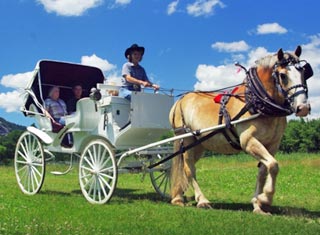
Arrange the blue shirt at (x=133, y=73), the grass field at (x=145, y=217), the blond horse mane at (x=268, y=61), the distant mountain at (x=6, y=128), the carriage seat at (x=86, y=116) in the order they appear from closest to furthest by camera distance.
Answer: the grass field at (x=145, y=217), the blond horse mane at (x=268, y=61), the blue shirt at (x=133, y=73), the carriage seat at (x=86, y=116), the distant mountain at (x=6, y=128)

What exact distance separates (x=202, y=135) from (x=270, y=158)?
1.57 metres

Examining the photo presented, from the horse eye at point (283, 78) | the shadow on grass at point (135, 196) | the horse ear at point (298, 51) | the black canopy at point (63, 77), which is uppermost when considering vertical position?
the black canopy at point (63, 77)

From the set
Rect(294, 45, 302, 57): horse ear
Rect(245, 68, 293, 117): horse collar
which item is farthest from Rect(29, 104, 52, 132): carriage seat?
Rect(294, 45, 302, 57): horse ear

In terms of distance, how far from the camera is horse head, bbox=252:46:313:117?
21.6 ft

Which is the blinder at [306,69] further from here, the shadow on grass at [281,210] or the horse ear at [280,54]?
the shadow on grass at [281,210]

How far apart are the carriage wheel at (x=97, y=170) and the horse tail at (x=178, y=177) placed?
1.14 m

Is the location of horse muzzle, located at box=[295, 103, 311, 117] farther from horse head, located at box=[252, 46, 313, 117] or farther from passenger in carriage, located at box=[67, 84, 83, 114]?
passenger in carriage, located at box=[67, 84, 83, 114]

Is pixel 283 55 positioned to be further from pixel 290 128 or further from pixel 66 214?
pixel 290 128

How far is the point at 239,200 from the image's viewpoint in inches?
393

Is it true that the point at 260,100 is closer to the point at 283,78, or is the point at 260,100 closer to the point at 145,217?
the point at 283,78

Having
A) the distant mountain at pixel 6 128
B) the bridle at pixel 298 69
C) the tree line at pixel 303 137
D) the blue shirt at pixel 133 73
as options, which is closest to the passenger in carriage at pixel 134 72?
the blue shirt at pixel 133 73

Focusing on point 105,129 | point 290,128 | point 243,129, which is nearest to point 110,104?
point 105,129

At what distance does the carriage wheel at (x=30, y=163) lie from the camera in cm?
1049

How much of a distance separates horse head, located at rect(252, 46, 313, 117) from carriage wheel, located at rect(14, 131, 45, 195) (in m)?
5.32
